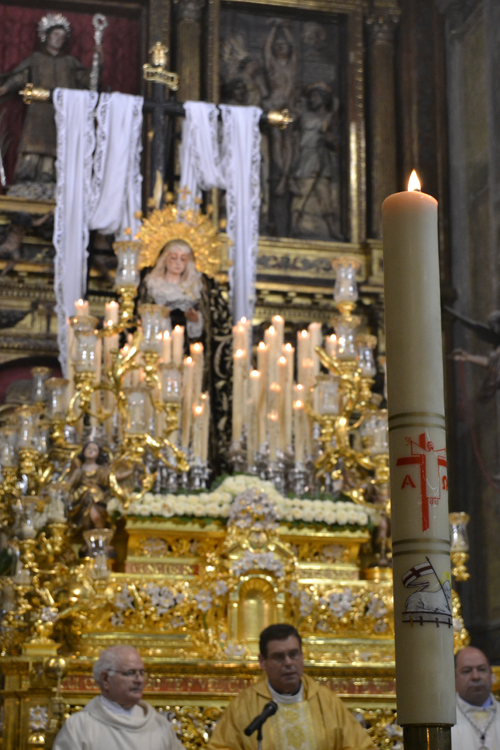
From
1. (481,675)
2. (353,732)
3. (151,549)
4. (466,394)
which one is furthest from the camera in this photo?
(466,394)

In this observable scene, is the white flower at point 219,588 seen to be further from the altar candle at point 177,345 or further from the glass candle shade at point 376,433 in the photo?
the altar candle at point 177,345

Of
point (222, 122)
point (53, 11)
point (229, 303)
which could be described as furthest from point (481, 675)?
point (53, 11)

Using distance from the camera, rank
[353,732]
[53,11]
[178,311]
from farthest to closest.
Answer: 1. [53,11]
2. [178,311]
3. [353,732]

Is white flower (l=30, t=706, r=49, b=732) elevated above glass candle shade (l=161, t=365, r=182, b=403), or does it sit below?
below

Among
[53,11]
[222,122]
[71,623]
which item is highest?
[53,11]

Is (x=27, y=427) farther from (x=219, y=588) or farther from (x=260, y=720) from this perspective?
(x=260, y=720)

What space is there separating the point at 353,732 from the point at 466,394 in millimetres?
6333

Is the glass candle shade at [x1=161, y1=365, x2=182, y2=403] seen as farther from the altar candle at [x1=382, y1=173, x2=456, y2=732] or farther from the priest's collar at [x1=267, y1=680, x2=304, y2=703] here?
the altar candle at [x1=382, y1=173, x2=456, y2=732]

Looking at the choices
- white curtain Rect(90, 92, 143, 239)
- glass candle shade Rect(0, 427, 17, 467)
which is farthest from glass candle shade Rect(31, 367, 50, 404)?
white curtain Rect(90, 92, 143, 239)

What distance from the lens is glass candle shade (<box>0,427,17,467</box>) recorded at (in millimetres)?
6484

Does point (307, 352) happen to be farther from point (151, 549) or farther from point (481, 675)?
point (481, 675)

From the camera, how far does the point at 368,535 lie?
6426mm

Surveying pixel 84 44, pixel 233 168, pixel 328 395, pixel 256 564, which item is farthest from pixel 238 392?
pixel 84 44

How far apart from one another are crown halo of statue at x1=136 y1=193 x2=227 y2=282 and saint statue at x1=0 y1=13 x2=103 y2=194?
10.1ft
